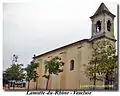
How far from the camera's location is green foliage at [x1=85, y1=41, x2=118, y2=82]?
7.06 feet

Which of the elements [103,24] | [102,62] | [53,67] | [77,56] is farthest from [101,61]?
[53,67]

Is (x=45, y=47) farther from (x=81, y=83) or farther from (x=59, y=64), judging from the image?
(x=81, y=83)

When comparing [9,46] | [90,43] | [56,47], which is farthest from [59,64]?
[9,46]

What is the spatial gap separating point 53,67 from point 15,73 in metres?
0.34

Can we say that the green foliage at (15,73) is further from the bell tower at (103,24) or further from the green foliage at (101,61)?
the bell tower at (103,24)

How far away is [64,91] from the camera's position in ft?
6.99

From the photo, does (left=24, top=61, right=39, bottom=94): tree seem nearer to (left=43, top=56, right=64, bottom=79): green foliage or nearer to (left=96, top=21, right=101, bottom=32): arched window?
(left=43, top=56, right=64, bottom=79): green foliage

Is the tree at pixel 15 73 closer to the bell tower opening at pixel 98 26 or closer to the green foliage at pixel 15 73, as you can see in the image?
the green foliage at pixel 15 73

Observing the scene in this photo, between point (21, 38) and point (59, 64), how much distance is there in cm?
40

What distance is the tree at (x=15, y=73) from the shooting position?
2.13 metres

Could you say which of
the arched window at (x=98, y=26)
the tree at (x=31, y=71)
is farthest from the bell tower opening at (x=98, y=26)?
the tree at (x=31, y=71)

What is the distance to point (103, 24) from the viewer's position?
2.16 metres

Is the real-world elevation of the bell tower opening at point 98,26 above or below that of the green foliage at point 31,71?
above

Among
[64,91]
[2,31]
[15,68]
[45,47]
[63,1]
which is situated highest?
[63,1]
